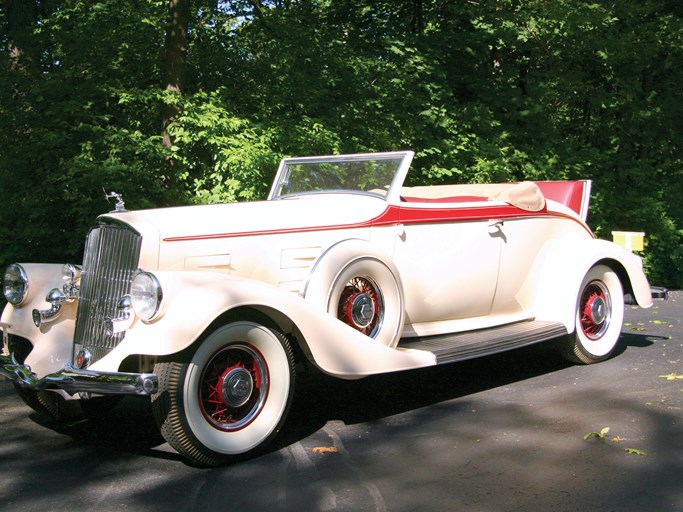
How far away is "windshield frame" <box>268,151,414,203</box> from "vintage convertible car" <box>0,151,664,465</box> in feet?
Answer: 0.05

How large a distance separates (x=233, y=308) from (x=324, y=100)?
7006 mm

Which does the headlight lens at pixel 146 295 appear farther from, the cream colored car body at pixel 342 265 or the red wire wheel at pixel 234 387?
the red wire wheel at pixel 234 387

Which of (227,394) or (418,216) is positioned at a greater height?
(418,216)

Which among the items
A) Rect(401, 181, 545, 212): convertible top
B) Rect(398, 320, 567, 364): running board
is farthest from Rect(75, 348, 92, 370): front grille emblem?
Rect(401, 181, 545, 212): convertible top

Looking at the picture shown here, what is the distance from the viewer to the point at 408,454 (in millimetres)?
4324

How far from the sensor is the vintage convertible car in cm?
416

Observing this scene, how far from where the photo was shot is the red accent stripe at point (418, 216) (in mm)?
4983

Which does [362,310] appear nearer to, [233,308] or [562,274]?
[233,308]

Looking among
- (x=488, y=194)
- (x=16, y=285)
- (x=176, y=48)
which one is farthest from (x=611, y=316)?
(x=176, y=48)

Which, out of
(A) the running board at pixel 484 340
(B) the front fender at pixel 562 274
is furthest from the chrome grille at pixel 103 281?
(B) the front fender at pixel 562 274

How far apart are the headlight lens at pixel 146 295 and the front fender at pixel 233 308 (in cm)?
4

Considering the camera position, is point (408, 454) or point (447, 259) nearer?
point (408, 454)

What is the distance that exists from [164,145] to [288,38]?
93.6 inches

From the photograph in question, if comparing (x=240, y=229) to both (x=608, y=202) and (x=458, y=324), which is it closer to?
(x=458, y=324)
